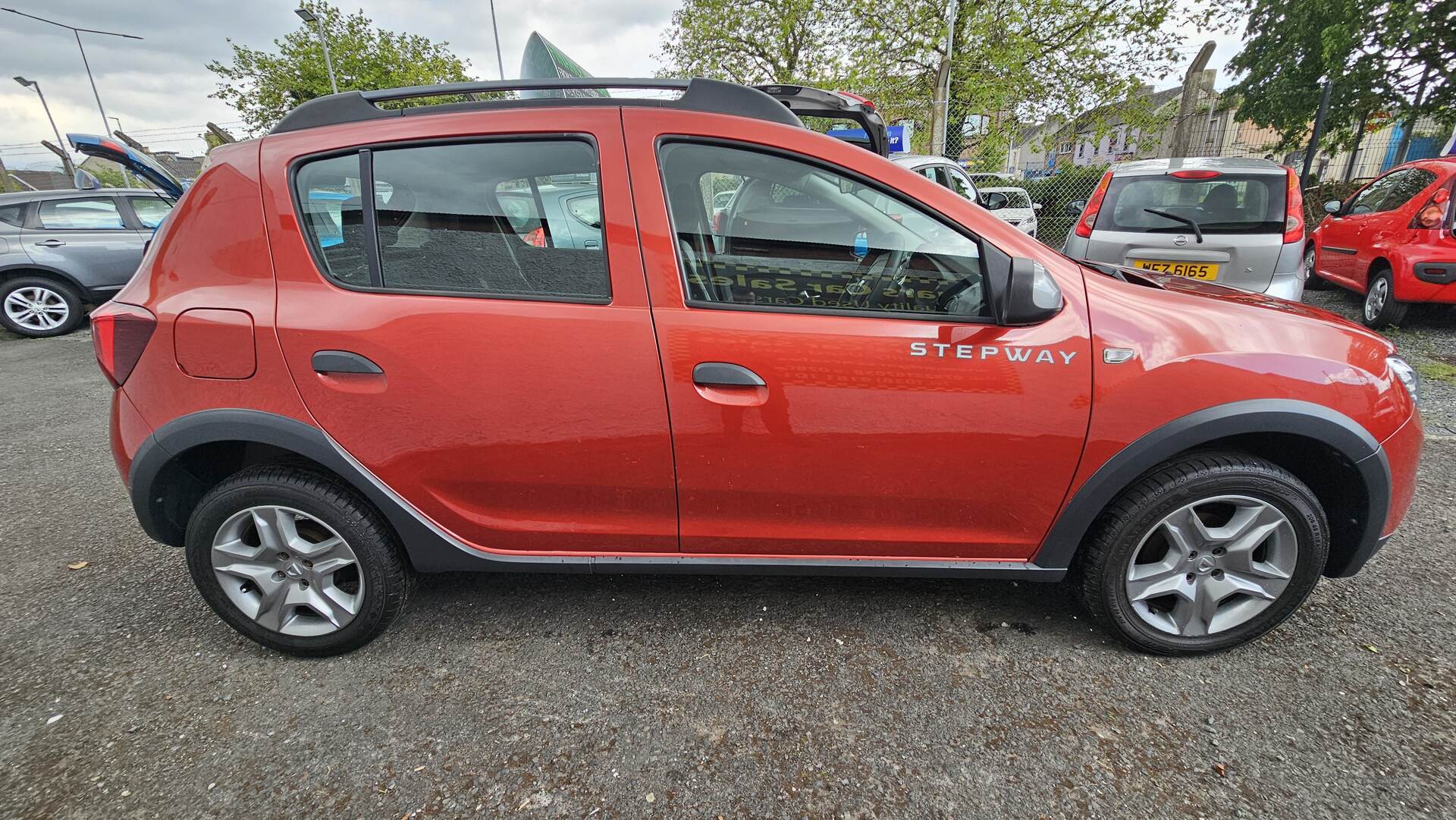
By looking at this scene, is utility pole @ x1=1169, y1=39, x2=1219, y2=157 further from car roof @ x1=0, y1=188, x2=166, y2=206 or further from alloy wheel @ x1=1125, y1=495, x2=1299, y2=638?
car roof @ x1=0, y1=188, x2=166, y2=206

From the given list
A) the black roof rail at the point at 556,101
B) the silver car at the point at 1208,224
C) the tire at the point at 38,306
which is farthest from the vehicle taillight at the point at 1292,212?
the tire at the point at 38,306

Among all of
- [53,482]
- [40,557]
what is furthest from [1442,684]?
[53,482]

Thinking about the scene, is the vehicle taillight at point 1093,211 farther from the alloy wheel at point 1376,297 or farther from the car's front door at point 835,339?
the car's front door at point 835,339

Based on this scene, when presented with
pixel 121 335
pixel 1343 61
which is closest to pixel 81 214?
pixel 121 335

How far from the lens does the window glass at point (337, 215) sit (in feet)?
6.12

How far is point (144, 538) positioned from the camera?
2.96 meters

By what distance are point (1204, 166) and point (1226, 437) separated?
384 cm

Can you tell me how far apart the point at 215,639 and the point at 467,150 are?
1.93 m

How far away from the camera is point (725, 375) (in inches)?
69.8

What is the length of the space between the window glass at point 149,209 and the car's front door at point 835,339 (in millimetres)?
9104

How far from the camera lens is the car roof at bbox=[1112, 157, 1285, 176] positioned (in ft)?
14.9

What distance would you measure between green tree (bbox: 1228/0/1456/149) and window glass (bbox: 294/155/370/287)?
704 inches

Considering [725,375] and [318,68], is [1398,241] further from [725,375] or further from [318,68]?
[318,68]

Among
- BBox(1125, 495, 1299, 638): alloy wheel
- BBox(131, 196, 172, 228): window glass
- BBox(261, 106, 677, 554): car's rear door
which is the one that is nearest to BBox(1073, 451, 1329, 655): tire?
BBox(1125, 495, 1299, 638): alloy wheel
